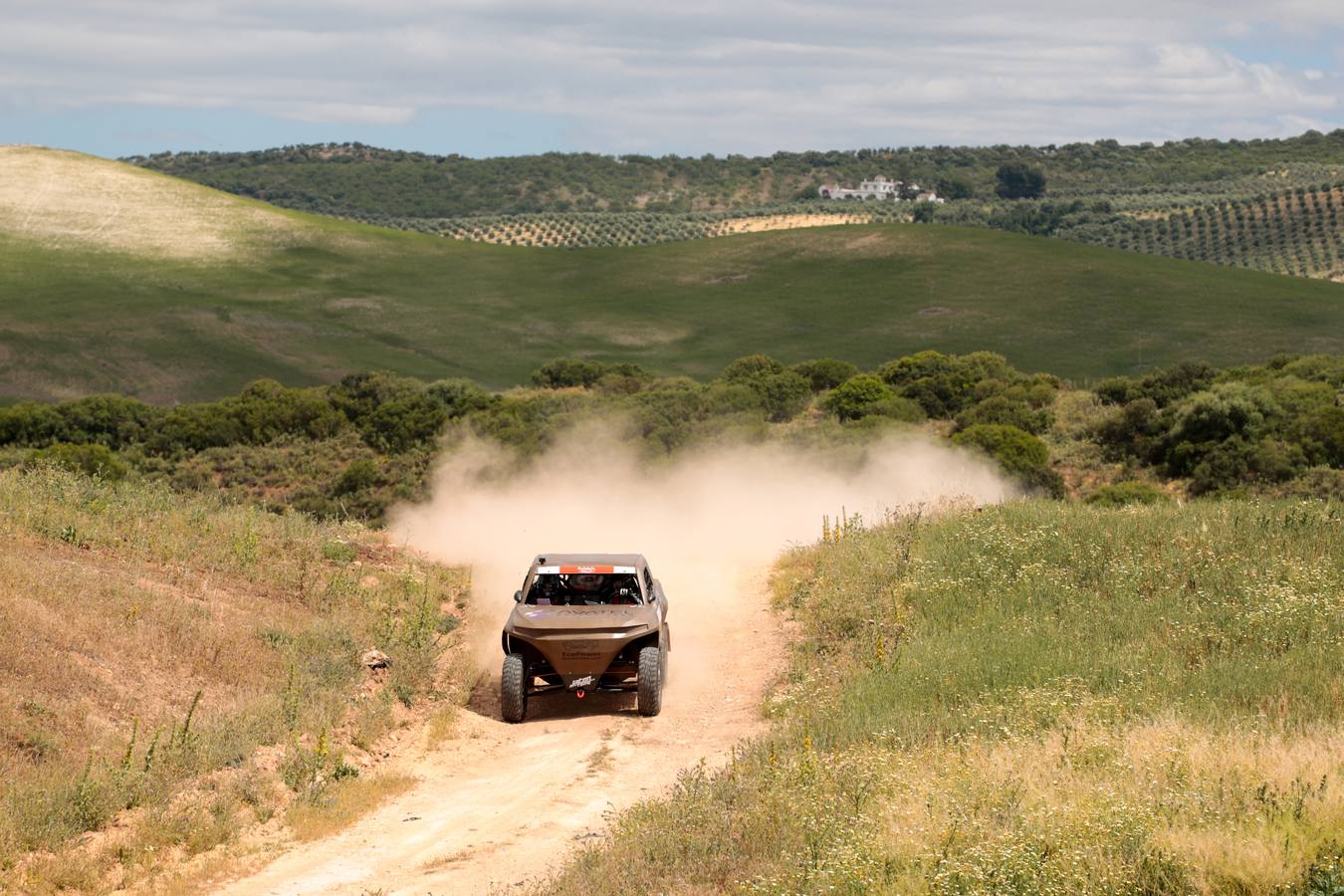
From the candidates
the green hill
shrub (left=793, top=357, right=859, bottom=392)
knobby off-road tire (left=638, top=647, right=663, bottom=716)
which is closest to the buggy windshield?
Answer: knobby off-road tire (left=638, top=647, right=663, bottom=716)

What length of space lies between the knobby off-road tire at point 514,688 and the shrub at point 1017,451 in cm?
2679

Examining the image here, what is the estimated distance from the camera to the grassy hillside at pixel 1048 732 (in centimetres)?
880

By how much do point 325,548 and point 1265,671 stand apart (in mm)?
13574

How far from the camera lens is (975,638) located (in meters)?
15.2

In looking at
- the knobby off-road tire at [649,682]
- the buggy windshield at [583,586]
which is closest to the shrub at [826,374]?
the buggy windshield at [583,586]

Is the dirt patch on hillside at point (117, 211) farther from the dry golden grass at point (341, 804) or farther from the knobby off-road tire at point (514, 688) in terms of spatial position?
the dry golden grass at point (341, 804)

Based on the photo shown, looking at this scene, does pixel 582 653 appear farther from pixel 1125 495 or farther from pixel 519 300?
pixel 519 300

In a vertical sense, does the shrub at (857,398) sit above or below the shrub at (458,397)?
above

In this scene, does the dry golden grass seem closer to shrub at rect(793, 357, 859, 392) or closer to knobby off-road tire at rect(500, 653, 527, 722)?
knobby off-road tire at rect(500, 653, 527, 722)

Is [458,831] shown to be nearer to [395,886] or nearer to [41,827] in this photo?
[395,886]

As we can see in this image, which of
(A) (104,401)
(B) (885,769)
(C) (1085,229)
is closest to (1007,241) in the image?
(C) (1085,229)

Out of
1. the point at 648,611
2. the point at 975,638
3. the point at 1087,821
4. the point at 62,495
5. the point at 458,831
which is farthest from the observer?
the point at 62,495

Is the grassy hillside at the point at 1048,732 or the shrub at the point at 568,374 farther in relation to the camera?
the shrub at the point at 568,374

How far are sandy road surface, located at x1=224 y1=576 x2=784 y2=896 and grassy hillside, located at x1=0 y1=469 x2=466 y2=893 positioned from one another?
2.59ft
